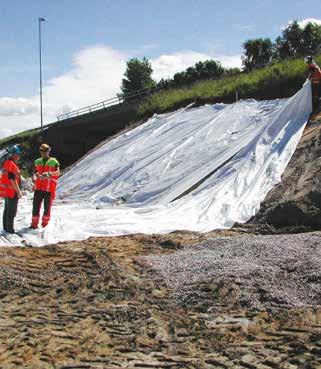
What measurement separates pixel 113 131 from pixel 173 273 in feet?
61.8

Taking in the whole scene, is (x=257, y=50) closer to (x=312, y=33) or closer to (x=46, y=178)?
(x=312, y=33)

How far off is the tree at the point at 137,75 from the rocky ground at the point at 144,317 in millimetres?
47070

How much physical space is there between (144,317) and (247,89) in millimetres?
13716

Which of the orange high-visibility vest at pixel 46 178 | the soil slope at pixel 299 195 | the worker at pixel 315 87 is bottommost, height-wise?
the soil slope at pixel 299 195

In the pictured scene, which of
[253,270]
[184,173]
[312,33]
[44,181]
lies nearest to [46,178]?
[44,181]

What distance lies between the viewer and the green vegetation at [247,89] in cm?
1630

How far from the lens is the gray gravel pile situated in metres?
5.43

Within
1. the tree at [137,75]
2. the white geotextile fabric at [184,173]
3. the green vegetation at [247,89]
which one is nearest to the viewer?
the white geotextile fabric at [184,173]

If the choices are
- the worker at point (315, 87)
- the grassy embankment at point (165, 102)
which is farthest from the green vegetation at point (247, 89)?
the worker at point (315, 87)

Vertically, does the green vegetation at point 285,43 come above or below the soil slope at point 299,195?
above

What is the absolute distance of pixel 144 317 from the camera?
17.2 feet

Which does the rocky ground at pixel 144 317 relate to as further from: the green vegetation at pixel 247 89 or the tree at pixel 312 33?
the tree at pixel 312 33

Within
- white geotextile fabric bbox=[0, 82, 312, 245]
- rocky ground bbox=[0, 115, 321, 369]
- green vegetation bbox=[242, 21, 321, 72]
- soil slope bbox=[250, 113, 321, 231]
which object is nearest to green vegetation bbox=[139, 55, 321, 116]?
white geotextile fabric bbox=[0, 82, 312, 245]

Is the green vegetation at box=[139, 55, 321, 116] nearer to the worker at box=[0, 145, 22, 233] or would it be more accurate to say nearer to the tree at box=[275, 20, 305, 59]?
the worker at box=[0, 145, 22, 233]
